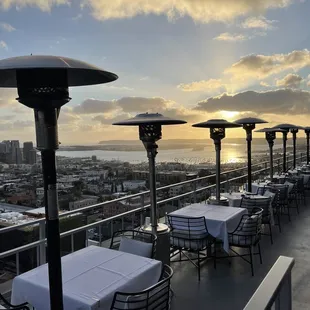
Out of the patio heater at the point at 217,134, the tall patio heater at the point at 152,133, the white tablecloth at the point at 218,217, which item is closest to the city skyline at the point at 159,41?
the patio heater at the point at 217,134

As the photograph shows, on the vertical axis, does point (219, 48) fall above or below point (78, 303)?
above

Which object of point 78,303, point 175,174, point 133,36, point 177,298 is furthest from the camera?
point 133,36

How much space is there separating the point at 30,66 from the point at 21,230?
2350 millimetres

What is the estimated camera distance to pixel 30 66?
1.62 meters

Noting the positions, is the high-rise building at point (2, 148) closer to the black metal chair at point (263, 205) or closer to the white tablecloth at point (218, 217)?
the white tablecloth at point (218, 217)

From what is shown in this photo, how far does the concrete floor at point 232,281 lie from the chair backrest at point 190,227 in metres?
0.49

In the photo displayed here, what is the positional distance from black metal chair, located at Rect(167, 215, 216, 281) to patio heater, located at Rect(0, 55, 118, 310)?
2763mm

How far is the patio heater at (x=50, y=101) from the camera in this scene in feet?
5.82

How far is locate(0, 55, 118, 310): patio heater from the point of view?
177 cm

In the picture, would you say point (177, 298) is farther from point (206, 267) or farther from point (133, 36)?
point (133, 36)

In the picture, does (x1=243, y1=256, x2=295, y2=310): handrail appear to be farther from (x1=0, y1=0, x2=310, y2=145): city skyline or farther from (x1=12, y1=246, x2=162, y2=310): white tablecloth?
(x1=0, y1=0, x2=310, y2=145): city skyline

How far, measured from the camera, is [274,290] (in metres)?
1.37

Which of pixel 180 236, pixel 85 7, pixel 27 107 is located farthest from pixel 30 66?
pixel 85 7

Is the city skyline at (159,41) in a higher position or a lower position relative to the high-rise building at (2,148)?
higher
